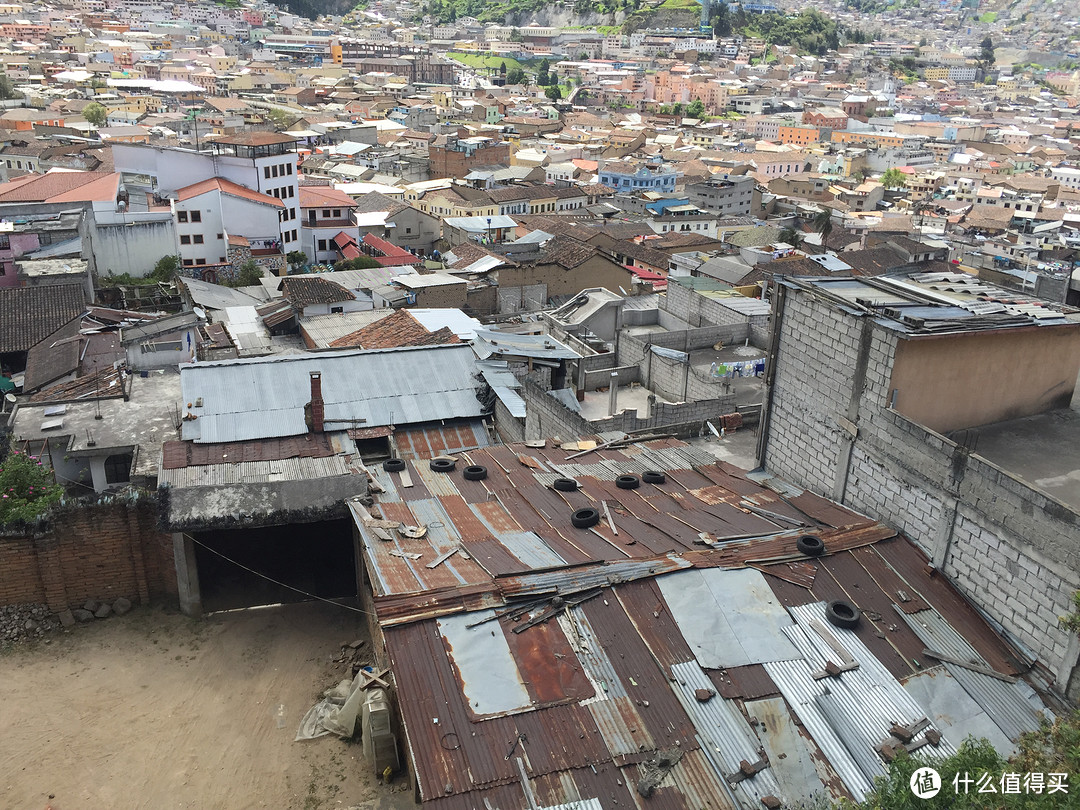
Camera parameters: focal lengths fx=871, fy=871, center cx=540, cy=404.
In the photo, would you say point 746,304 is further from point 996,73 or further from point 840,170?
point 996,73

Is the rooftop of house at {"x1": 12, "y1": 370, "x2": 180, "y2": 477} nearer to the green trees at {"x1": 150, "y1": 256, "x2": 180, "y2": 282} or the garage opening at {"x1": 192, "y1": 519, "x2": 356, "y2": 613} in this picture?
the garage opening at {"x1": 192, "y1": 519, "x2": 356, "y2": 613}

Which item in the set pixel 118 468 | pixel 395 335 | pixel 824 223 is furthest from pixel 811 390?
pixel 824 223

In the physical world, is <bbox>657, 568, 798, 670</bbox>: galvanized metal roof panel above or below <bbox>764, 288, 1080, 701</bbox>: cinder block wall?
below

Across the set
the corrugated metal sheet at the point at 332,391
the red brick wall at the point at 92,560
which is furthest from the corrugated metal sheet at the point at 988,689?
the red brick wall at the point at 92,560

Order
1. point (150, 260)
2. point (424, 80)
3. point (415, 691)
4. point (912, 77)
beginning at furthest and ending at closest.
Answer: point (912, 77)
point (424, 80)
point (150, 260)
point (415, 691)

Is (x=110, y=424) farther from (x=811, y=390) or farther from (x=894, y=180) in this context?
(x=894, y=180)

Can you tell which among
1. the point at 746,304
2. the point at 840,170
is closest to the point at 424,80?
the point at 840,170

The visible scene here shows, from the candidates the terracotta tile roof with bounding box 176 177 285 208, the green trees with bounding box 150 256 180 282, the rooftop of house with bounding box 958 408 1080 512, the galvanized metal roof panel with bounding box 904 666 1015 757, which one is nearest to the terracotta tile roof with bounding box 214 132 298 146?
the terracotta tile roof with bounding box 176 177 285 208


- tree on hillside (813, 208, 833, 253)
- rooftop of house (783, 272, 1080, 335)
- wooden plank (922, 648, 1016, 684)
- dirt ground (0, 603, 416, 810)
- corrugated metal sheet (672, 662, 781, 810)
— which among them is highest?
rooftop of house (783, 272, 1080, 335)
